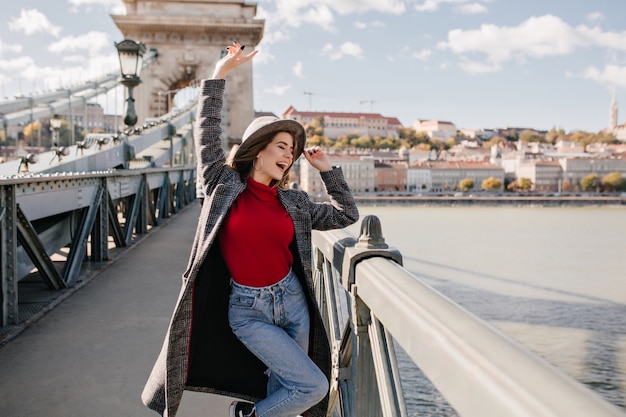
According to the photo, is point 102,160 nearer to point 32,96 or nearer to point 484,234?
point 32,96

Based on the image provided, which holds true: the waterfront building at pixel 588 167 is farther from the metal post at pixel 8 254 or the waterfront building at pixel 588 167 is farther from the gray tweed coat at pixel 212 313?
the gray tweed coat at pixel 212 313

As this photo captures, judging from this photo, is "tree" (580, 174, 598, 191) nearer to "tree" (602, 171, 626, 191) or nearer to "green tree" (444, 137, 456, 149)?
"tree" (602, 171, 626, 191)

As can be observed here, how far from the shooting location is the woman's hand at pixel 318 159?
79.0 inches

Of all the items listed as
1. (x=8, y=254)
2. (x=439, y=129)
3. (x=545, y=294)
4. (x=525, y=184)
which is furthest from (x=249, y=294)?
(x=439, y=129)

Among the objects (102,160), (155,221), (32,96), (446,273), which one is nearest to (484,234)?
(446,273)

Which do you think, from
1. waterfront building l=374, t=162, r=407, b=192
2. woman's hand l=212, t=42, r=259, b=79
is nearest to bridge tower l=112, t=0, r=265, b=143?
woman's hand l=212, t=42, r=259, b=79

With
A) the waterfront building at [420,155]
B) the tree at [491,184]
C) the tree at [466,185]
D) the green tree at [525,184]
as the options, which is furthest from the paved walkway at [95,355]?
the waterfront building at [420,155]

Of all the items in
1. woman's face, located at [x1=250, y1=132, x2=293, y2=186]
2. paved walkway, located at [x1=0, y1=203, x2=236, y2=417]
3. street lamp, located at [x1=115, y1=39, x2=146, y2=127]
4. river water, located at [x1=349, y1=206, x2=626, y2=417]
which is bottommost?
river water, located at [x1=349, y1=206, x2=626, y2=417]

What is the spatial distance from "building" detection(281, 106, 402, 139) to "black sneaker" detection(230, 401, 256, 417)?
112 metres

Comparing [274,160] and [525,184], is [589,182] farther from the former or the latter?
[274,160]

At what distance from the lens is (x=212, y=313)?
172 cm

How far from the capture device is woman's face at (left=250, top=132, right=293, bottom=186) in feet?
5.89

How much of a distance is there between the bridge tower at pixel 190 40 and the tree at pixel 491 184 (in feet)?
225

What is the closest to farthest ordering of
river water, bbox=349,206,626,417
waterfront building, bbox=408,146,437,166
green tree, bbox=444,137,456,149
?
1. river water, bbox=349,206,626,417
2. waterfront building, bbox=408,146,437,166
3. green tree, bbox=444,137,456,149
